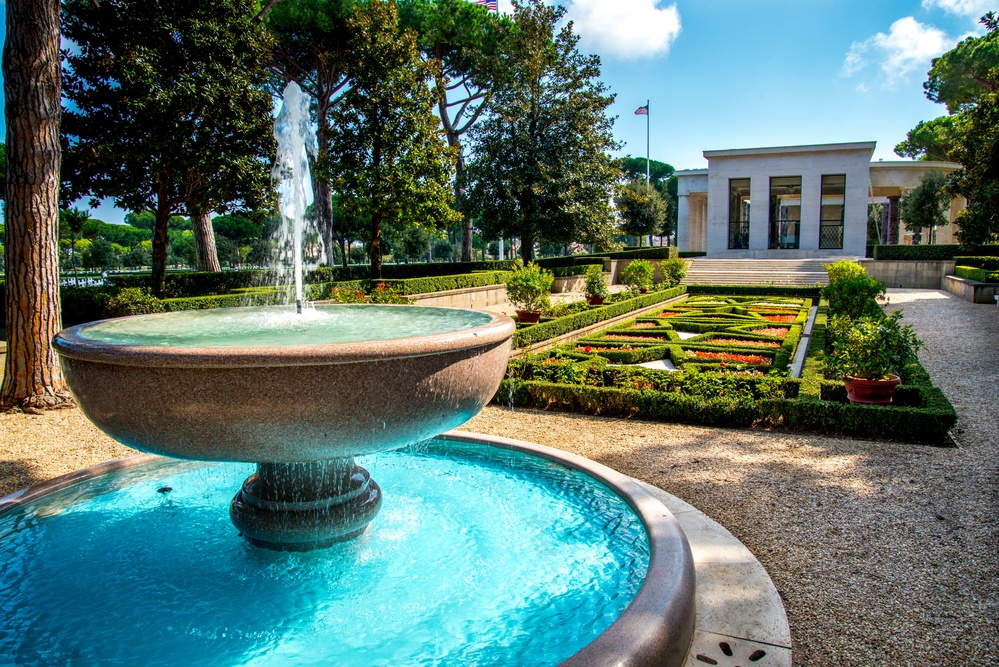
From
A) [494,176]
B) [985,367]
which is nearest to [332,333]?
[985,367]

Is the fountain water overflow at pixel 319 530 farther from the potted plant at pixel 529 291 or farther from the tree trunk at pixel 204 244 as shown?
the tree trunk at pixel 204 244

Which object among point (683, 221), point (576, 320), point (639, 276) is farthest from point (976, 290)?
point (683, 221)

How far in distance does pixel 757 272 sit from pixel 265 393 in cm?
2916

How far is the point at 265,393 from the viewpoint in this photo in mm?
2496

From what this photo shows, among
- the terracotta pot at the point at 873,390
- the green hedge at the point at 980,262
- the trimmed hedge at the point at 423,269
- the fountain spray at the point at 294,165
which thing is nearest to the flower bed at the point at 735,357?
the terracotta pot at the point at 873,390

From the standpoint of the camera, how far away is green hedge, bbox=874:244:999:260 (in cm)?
2838

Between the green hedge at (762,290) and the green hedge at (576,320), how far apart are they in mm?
4442

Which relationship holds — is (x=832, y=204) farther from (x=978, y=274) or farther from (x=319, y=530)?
(x=319, y=530)

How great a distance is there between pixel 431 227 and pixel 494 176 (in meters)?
5.70

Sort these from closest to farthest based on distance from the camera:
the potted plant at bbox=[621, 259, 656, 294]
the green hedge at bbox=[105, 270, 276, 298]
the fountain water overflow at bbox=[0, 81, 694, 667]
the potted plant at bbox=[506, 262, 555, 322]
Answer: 1. the fountain water overflow at bbox=[0, 81, 694, 667]
2. the potted plant at bbox=[506, 262, 555, 322]
3. the green hedge at bbox=[105, 270, 276, 298]
4. the potted plant at bbox=[621, 259, 656, 294]

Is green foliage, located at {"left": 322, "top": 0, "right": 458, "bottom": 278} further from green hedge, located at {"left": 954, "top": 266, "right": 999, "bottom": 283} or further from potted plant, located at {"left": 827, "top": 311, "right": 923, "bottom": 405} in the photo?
green hedge, located at {"left": 954, "top": 266, "right": 999, "bottom": 283}

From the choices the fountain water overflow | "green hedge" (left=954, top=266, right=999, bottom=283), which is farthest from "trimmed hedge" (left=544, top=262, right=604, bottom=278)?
the fountain water overflow

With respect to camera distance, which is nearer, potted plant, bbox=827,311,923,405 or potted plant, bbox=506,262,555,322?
potted plant, bbox=827,311,923,405

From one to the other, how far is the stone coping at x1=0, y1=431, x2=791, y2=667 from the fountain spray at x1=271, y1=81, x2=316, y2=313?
2.63 meters
